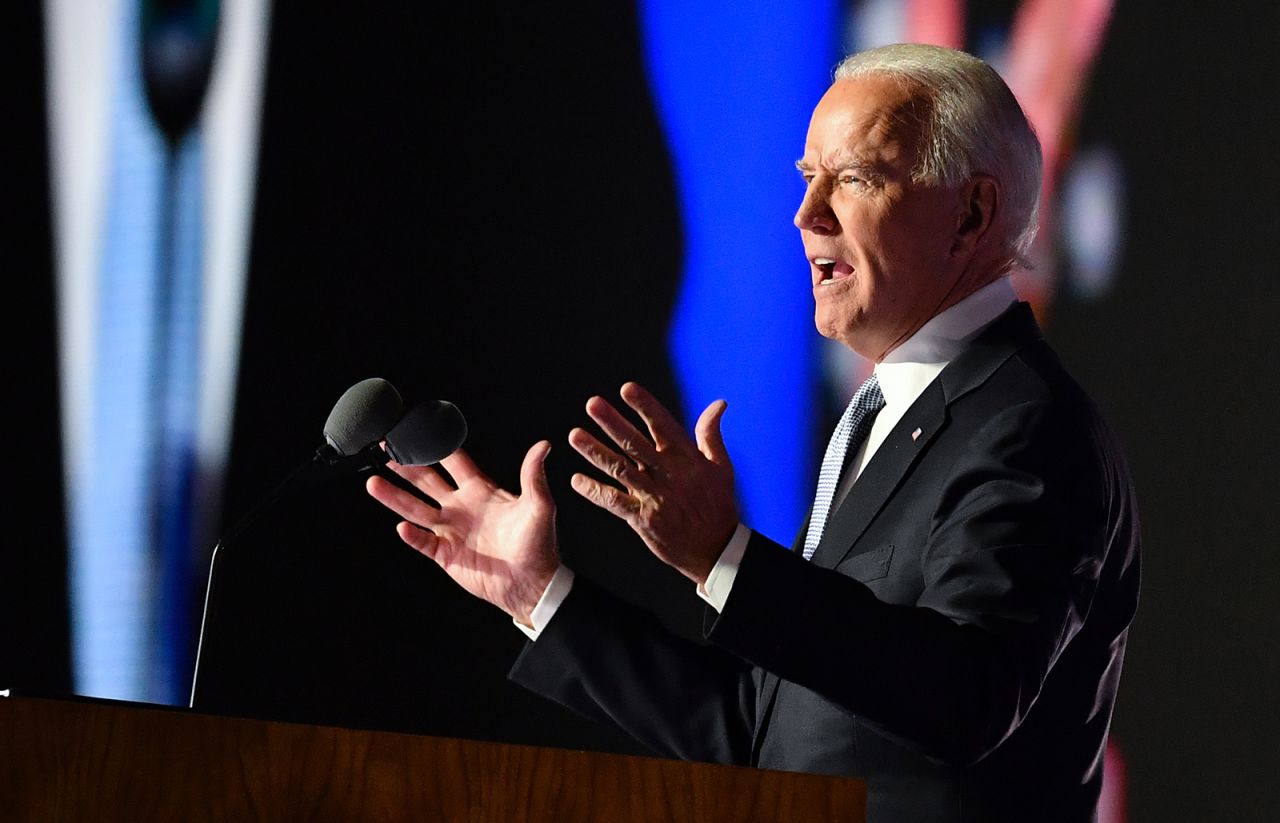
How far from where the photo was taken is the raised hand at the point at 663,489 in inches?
57.2

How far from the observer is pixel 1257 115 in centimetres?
304

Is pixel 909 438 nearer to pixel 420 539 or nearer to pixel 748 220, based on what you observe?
pixel 420 539

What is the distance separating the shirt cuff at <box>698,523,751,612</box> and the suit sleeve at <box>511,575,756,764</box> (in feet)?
1.69

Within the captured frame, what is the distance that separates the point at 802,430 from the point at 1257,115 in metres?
1.09

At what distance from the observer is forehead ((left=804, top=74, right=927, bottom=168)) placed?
200cm

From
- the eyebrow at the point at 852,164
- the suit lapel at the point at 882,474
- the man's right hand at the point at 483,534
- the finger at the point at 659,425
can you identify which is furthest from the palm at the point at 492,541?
the eyebrow at the point at 852,164

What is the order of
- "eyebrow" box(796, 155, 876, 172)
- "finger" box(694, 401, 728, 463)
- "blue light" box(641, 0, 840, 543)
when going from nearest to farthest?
1. "finger" box(694, 401, 728, 463)
2. "eyebrow" box(796, 155, 876, 172)
3. "blue light" box(641, 0, 840, 543)

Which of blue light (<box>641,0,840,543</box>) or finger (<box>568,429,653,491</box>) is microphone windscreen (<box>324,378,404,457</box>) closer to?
finger (<box>568,429,653,491</box>)

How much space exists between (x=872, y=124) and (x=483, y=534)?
0.74 meters

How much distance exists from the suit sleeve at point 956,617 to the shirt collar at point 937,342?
0.32 m

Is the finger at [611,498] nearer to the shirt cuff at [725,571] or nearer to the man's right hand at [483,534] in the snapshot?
Result: the shirt cuff at [725,571]

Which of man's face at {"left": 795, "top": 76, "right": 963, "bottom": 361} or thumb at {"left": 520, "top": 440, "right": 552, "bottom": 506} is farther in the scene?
man's face at {"left": 795, "top": 76, "right": 963, "bottom": 361}

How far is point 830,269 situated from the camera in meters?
2.09

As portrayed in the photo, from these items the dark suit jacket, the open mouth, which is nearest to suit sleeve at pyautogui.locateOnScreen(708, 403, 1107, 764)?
the dark suit jacket
